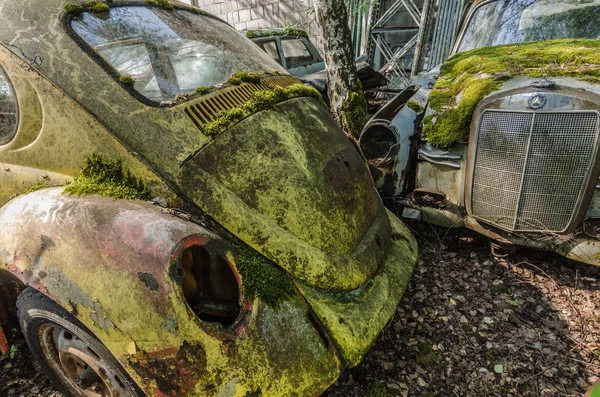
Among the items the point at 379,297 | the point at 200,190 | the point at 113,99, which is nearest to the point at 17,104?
the point at 113,99

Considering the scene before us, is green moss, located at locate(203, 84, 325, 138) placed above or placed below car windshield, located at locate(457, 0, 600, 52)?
below

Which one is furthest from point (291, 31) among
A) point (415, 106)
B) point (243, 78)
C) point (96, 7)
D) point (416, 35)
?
point (96, 7)

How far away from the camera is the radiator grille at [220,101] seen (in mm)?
2023

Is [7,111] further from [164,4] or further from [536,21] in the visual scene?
[536,21]

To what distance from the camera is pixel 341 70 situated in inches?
185

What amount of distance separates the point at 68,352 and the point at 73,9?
1.92 m

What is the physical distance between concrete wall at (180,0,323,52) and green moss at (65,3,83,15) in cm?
784

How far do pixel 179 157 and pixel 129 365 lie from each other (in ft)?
3.27

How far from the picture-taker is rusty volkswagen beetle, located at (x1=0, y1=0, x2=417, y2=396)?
1.58 m

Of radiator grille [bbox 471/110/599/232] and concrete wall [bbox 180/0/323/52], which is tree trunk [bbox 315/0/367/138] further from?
concrete wall [bbox 180/0/323/52]

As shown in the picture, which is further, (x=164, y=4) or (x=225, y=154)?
(x=164, y=4)

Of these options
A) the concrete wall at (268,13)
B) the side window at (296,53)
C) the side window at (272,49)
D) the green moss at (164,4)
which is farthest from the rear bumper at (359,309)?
the concrete wall at (268,13)

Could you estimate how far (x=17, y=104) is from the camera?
197 centimetres

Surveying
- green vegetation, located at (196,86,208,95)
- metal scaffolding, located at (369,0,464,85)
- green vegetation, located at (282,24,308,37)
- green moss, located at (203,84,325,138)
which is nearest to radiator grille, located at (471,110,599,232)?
green moss, located at (203,84,325,138)
